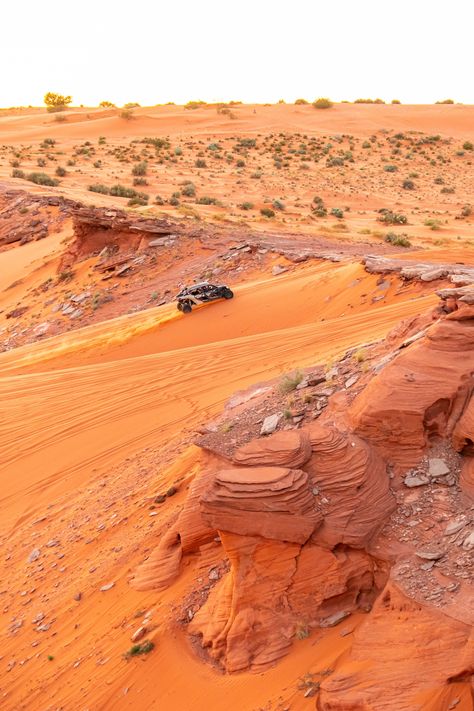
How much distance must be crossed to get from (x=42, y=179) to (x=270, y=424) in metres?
30.4

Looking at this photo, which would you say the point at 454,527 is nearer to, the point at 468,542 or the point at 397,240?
the point at 468,542

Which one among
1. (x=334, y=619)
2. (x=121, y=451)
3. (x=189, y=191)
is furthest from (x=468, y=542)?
(x=189, y=191)

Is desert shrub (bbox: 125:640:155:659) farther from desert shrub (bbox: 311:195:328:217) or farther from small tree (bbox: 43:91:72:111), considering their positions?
small tree (bbox: 43:91:72:111)

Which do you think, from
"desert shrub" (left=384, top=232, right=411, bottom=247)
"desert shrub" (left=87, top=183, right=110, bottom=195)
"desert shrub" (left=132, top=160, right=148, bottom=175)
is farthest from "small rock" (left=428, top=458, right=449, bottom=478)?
"desert shrub" (left=132, top=160, right=148, bottom=175)

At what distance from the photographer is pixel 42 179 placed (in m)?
34.6

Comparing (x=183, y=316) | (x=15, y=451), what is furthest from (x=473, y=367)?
(x=183, y=316)

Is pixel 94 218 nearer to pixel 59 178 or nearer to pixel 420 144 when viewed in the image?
pixel 59 178

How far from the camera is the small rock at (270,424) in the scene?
712cm

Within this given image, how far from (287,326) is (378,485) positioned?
29.0ft

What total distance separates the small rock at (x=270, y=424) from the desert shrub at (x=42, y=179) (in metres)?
29.6

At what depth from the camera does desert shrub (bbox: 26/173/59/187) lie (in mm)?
34375

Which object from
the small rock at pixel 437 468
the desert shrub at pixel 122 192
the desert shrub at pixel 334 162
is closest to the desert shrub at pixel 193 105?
the desert shrub at pixel 334 162

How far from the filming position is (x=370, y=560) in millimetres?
5449

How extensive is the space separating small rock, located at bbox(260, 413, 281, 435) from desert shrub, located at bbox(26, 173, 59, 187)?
2956 centimetres
